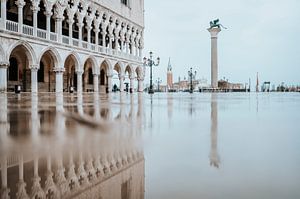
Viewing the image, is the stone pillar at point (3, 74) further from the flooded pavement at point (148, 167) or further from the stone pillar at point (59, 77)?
the flooded pavement at point (148, 167)

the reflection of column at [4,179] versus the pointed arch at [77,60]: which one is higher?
the pointed arch at [77,60]

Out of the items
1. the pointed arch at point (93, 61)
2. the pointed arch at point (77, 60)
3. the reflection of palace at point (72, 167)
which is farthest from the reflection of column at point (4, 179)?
the pointed arch at point (93, 61)

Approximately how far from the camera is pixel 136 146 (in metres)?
2.07

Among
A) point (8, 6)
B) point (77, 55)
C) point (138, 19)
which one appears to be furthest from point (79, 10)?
point (138, 19)

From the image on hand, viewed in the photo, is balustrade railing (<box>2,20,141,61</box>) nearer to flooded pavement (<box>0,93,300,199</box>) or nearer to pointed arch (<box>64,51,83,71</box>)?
pointed arch (<box>64,51,83,71</box>)

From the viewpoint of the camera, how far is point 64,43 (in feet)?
79.6

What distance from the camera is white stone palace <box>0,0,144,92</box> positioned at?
2017 cm

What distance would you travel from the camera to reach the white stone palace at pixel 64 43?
66.2 ft

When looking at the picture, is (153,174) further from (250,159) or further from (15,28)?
(15,28)

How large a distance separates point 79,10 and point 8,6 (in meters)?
5.99

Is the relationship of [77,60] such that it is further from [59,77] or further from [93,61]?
[59,77]

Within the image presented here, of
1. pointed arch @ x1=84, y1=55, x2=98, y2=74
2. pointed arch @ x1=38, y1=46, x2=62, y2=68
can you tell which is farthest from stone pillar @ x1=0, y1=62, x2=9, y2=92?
pointed arch @ x1=84, y1=55, x2=98, y2=74

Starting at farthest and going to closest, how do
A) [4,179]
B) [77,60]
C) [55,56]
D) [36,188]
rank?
[77,60]
[55,56]
[4,179]
[36,188]

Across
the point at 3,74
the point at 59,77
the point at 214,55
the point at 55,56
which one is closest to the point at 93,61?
the point at 59,77
